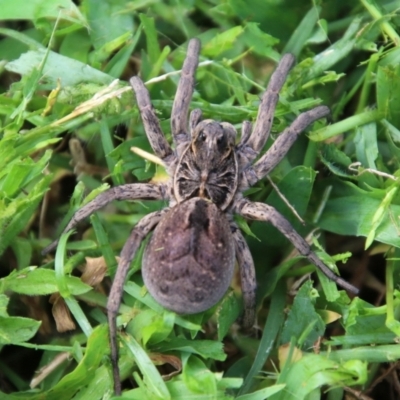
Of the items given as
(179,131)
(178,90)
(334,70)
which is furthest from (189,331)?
(334,70)

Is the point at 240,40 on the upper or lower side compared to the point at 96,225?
upper

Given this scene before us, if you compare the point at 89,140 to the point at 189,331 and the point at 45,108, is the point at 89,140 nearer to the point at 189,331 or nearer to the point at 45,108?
the point at 45,108

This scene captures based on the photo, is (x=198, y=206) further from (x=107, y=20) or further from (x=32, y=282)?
(x=107, y=20)

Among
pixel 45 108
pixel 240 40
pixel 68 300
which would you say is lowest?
pixel 68 300

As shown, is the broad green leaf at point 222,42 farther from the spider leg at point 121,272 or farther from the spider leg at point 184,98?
the spider leg at point 121,272

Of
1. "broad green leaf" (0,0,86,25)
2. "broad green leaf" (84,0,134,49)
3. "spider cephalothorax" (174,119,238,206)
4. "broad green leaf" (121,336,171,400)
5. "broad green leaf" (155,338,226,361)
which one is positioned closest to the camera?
"broad green leaf" (121,336,171,400)

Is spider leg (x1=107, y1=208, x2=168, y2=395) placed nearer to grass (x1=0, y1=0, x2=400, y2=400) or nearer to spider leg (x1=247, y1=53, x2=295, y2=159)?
grass (x1=0, y1=0, x2=400, y2=400)

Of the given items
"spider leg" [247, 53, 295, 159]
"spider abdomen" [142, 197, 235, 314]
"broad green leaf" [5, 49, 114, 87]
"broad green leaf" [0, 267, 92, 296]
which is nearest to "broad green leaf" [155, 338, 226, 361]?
"spider abdomen" [142, 197, 235, 314]
